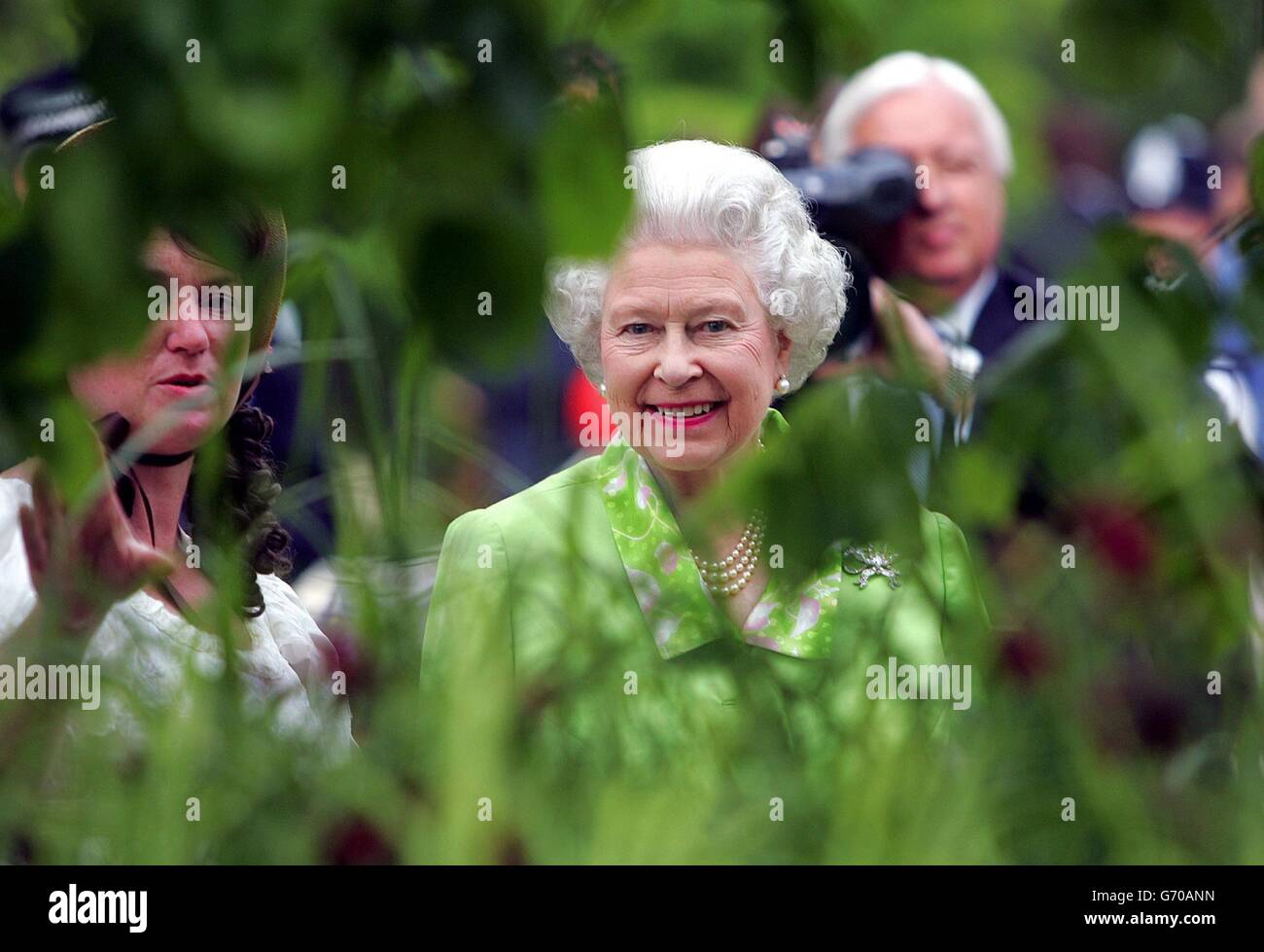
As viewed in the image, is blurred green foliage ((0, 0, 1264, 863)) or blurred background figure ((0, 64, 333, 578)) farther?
blurred background figure ((0, 64, 333, 578))

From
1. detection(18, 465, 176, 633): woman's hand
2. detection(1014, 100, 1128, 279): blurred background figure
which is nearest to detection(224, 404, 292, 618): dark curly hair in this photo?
detection(18, 465, 176, 633): woman's hand

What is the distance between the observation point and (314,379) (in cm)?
179

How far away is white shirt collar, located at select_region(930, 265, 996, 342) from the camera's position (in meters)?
1.82

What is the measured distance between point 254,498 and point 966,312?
84 centimetres

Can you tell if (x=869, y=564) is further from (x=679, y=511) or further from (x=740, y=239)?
(x=740, y=239)

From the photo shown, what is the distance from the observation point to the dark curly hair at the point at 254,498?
168cm

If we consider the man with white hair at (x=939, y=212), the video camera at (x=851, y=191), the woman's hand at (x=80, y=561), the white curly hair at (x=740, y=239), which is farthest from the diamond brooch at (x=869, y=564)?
the woman's hand at (x=80, y=561)

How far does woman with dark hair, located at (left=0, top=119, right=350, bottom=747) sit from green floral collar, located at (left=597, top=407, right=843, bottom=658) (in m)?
0.35

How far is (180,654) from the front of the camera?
160 cm

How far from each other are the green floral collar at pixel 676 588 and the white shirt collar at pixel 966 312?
0.72ft

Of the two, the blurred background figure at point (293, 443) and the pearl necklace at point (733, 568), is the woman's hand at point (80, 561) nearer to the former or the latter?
the blurred background figure at point (293, 443)

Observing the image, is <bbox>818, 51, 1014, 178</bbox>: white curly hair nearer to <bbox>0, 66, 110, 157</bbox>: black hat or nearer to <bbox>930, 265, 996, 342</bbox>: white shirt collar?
<bbox>930, 265, 996, 342</bbox>: white shirt collar
